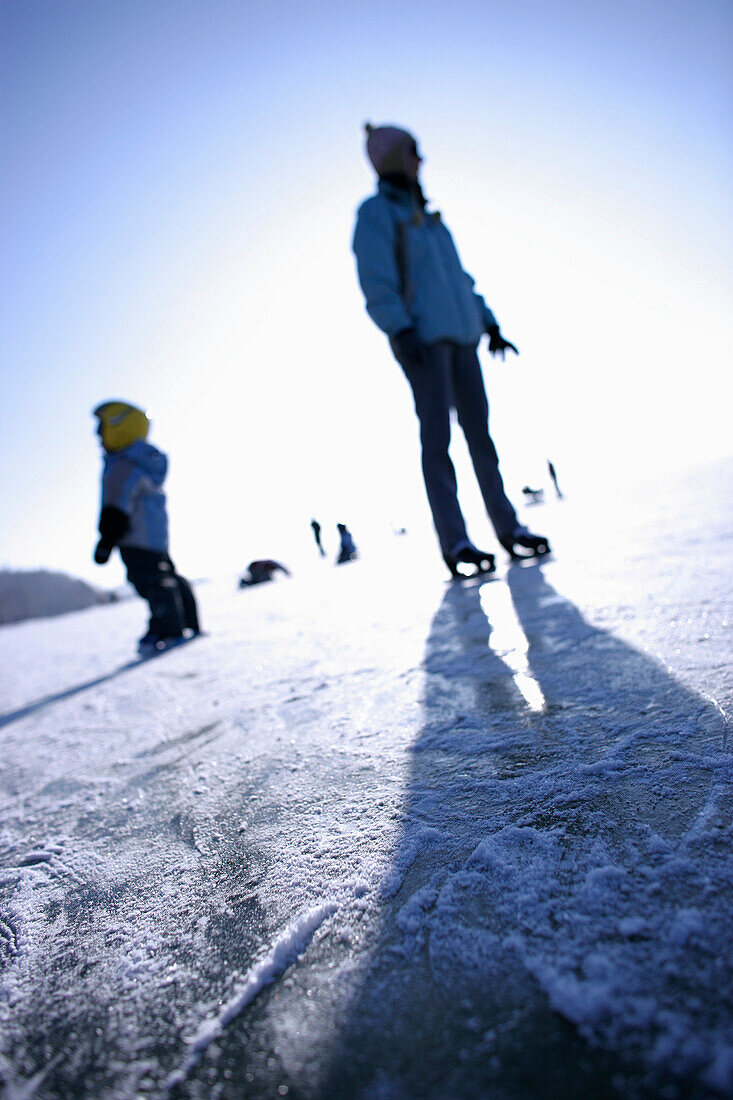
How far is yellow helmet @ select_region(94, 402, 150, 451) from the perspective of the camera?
3443 mm

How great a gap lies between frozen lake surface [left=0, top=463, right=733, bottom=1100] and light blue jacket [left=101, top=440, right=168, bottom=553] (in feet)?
7.95

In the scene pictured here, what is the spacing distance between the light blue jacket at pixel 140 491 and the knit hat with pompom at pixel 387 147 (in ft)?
7.19

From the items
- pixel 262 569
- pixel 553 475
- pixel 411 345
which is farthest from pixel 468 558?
pixel 553 475

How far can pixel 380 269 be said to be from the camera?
8.65 ft

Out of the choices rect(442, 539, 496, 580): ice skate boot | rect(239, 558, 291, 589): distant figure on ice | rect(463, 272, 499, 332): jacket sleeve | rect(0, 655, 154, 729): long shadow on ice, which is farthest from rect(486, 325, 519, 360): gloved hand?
rect(239, 558, 291, 589): distant figure on ice

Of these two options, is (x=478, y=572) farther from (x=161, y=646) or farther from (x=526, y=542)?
(x=161, y=646)

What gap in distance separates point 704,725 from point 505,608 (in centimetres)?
104

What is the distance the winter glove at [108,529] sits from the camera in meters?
3.15

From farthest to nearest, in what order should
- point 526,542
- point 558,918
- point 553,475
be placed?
point 553,475 < point 526,542 < point 558,918

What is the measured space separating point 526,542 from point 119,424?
2.70m

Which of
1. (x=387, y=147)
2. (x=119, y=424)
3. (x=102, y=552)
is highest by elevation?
(x=387, y=147)

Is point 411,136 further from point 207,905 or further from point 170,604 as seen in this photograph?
point 207,905

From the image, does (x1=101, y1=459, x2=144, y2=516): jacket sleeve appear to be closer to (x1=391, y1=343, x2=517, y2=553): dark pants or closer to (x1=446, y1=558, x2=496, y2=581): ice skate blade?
(x1=391, y1=343, x2=517, y2=553): dark pants

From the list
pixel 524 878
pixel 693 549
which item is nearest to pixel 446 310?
pixel 693 549
